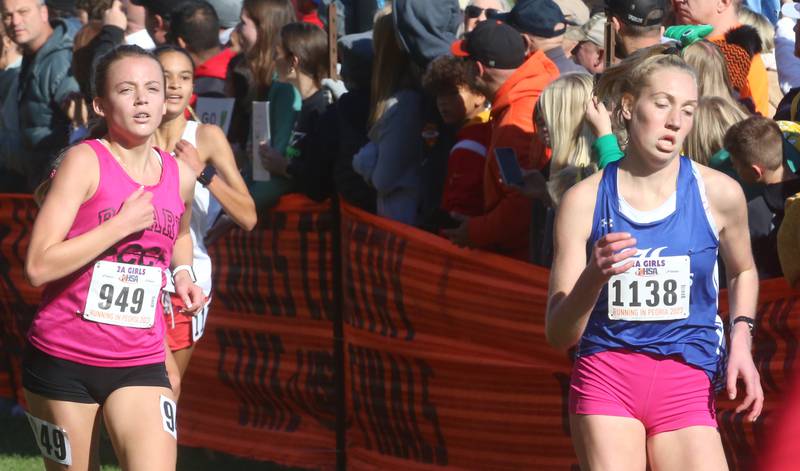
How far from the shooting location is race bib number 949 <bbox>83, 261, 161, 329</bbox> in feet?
16.9

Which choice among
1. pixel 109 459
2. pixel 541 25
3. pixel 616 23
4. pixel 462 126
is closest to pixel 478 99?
pixel 462 126

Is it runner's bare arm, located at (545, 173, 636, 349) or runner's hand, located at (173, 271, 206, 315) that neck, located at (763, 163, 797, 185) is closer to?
runner's bare arm, located at (545, 173, 636, 349)

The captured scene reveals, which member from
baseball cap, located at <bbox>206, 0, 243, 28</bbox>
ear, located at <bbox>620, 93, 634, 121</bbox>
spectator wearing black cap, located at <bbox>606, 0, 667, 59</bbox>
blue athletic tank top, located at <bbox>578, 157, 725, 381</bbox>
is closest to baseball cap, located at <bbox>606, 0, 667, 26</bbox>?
spectator wearing black cap, located at <bbox>606, 0, 667, 59</bbox>

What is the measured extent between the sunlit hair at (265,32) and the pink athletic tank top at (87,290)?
3184mm

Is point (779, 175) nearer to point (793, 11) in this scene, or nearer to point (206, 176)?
point (793, 11)

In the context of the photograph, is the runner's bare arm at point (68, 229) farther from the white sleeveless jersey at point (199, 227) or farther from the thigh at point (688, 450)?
the thigh at point (688, 450)

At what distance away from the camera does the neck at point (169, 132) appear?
6.82 metres

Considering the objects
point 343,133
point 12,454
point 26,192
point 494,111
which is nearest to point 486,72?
point 494,111

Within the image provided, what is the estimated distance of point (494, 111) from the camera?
6.36 m

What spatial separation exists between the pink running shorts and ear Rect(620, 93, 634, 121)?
0.76m

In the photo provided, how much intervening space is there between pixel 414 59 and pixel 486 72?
755 millimetres

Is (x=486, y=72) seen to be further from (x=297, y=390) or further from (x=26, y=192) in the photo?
(x=26, y=192)

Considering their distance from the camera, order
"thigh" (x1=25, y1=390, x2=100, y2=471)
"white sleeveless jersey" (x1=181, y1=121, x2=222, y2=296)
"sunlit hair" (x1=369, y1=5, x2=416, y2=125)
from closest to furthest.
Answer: "thigh" (x1=25, y1=390, x2=100, y2=471) < "white sleeveless jersey" (x1=181, y1=121, x2=222, y2=296) < "sunlit hair" (x1=369, y1=5, x2=416, y2=125)

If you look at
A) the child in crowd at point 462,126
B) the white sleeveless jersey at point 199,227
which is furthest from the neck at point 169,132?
the child in crowd at point 462,126
